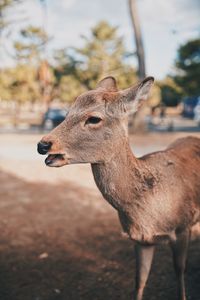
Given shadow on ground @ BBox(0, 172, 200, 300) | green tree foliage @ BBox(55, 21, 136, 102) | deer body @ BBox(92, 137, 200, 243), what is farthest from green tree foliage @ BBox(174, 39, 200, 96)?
deer body @ BBox(92, 137, 200, 243)

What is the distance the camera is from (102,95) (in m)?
3.32

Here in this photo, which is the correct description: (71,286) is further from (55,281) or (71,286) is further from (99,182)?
(99,182)

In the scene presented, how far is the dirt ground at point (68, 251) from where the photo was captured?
474 cm

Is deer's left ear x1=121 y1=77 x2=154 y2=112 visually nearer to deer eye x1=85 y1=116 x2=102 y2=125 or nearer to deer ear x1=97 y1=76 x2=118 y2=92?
deer eye x1=85 y1=116 x2=102 y2=125

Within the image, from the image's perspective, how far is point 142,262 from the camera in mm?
3938

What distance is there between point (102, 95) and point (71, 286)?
2749 mm

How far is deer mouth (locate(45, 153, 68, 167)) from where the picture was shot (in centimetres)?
309

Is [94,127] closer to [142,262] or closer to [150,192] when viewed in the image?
[150,192]

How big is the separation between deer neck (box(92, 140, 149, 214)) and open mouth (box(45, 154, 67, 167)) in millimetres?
320

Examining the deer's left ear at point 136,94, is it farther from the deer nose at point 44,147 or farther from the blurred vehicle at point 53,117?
the blurred vehicle at point 53,117

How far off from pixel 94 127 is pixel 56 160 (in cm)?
43

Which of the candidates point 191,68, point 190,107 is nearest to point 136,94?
point 191,68

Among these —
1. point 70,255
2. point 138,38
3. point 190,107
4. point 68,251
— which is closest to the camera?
point 70,255

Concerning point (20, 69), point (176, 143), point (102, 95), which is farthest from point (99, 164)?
point (20, 69)
